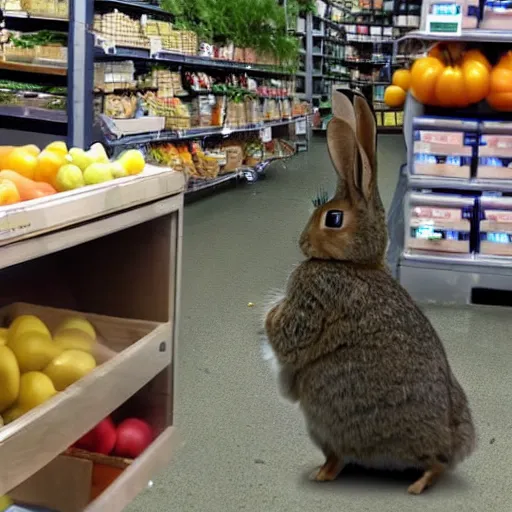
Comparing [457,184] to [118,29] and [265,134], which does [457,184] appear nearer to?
[118,29]

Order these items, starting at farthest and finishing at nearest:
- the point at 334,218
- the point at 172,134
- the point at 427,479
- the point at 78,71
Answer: the point at 172,134 → the point at 78,71 → the point at 427,479 → the point at 334,218

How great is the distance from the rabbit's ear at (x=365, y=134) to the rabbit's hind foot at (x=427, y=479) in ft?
2.62

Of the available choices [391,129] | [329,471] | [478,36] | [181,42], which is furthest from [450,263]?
[391,129]

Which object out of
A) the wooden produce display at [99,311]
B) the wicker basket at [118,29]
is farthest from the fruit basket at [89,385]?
the wicker basket at [118,29]

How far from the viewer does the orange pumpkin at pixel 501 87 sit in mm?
3602

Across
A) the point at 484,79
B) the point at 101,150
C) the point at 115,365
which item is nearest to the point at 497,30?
the point at 484,79

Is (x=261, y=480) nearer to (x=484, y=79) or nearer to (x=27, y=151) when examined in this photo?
(x=27, y=151)

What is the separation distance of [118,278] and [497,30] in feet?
9.37

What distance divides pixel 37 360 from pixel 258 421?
1400 mm

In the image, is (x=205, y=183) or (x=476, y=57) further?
(x=205, y=183)

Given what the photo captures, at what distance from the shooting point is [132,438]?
1.48m

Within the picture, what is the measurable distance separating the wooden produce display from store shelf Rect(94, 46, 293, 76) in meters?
3.69

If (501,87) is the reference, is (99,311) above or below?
below

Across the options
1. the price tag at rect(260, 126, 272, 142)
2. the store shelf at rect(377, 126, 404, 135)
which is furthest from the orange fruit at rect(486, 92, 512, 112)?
the store shelf at rect(377, 126, 404, 135)
